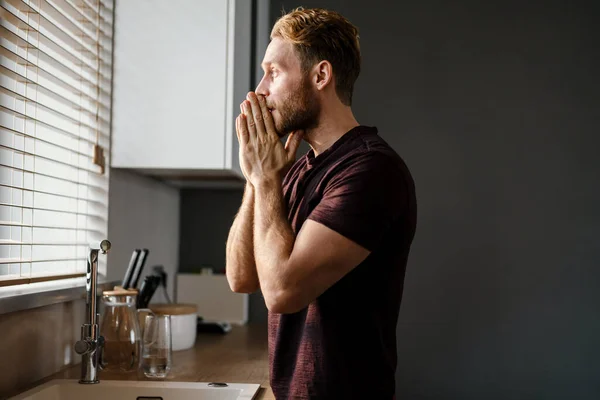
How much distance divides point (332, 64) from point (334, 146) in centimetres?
18

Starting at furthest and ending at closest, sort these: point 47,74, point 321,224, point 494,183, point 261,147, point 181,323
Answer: point 494,183 < point 181,323 < point 47,74 < point 261,147 < point 321,224

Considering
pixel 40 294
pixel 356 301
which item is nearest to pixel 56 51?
pixel 40 294

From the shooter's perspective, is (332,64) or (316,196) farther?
(332,64)

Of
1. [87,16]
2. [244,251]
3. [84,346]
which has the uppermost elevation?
[87,16]

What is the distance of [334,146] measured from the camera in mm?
1418

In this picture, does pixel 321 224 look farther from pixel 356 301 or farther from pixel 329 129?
pixel 329 129

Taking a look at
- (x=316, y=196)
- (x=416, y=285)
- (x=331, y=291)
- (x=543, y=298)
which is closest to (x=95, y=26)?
(x=316, y=196)

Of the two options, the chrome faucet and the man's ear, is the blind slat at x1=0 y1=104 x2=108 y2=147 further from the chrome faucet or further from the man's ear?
the man's ear

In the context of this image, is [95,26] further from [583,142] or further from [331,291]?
[583,142]

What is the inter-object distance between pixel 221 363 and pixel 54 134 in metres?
0.81

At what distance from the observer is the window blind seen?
165 centimetres

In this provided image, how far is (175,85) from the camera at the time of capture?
215 centimetres

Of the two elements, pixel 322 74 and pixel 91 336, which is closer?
pixel 322 74

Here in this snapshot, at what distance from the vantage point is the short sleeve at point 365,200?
1214 millimetres
